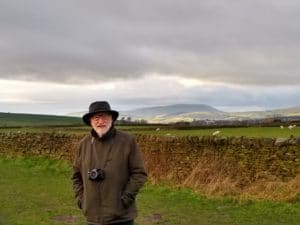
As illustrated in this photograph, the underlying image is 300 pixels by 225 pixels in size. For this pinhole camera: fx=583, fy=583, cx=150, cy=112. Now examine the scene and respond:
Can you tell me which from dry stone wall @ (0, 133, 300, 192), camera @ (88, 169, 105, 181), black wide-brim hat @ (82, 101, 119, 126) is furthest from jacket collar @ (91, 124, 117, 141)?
dry stone wall @ (0, 133, 300, 192)

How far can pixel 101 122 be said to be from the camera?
5.70 metres

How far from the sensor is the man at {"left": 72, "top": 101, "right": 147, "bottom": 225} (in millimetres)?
5582

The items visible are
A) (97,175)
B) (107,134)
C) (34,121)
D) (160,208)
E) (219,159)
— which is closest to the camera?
(97,175)

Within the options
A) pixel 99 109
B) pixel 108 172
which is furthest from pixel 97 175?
pixel 99 109

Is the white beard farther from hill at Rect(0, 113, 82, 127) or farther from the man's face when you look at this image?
hill at Rect(0, 113, 82, 127)

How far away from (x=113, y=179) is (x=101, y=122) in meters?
0.57

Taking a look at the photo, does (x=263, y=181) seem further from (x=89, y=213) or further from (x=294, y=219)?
(x=89, y=213)

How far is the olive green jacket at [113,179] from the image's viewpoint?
5.58 meters

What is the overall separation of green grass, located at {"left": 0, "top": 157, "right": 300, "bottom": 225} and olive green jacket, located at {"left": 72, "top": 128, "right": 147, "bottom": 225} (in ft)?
18.6

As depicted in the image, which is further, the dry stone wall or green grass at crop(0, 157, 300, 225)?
the dry stone wall

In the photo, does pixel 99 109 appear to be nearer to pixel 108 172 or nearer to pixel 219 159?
pixel 108 172

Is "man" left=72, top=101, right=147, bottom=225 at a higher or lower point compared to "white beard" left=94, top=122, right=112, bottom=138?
lower

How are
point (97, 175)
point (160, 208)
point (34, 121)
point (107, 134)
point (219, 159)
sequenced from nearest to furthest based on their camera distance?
1. point (97, 175)
2. point (107, 134)
3. point (160, 208)
4. point (219, 159)
5. point (34, 121)

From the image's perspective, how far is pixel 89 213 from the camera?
572 centimetres
